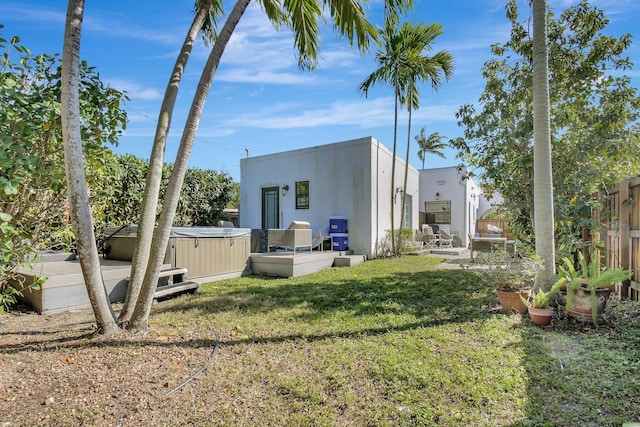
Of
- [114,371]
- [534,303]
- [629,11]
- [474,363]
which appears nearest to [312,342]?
[474,363]

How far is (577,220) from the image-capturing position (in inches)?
198

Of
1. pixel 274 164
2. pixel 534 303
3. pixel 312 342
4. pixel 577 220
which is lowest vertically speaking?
pixel 312 342

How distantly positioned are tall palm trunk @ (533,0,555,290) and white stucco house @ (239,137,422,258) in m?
6.07

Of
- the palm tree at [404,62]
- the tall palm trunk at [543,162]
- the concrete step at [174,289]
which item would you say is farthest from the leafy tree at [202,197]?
the tall palm trunk at [543,162]

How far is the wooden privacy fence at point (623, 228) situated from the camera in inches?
165

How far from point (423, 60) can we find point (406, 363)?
978cm

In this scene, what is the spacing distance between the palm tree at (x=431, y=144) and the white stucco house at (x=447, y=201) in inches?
309

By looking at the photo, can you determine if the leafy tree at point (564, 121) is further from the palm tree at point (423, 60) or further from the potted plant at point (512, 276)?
the palm tree at point (423, 60)

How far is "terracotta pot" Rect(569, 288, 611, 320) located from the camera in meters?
3.78

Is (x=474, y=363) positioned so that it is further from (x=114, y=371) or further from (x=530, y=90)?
(x=530, y=90)

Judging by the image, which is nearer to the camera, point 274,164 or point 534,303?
point 534,303

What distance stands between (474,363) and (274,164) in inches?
410

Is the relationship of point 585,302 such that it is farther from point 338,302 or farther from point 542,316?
point 338,302

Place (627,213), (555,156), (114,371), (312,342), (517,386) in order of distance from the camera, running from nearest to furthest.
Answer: (517,386) < (114,371) < (312,342) < (627,213) < (555,156)
